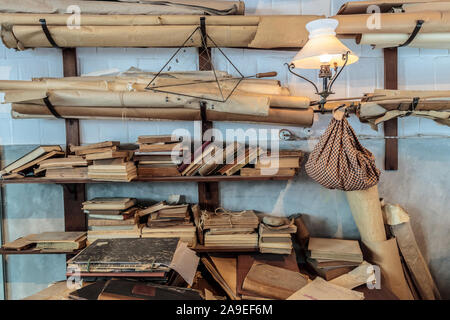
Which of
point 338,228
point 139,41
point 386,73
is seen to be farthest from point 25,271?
point 386,73

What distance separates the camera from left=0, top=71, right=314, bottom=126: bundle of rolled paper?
5.61 feet

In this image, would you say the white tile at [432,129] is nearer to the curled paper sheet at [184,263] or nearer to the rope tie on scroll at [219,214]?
the rope tie on scroll at [219,214]

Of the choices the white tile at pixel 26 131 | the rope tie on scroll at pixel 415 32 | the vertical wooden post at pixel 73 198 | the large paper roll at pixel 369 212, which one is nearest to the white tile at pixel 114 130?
the vertical wooden post at pixel 73 198

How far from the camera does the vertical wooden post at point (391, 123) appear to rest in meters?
1.98

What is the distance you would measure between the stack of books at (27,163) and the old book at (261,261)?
1.41 m

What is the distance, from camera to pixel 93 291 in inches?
50.8

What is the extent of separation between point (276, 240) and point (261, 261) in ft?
0.54

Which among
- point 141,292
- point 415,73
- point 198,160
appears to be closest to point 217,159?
point 198,160

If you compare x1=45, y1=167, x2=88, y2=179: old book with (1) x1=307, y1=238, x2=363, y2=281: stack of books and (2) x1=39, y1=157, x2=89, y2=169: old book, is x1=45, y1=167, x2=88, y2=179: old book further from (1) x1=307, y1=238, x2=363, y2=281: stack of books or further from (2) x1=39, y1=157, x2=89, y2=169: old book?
(1) x1=307, y1=238, x2=363, y2=281: stack of books

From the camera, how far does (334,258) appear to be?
1738mm

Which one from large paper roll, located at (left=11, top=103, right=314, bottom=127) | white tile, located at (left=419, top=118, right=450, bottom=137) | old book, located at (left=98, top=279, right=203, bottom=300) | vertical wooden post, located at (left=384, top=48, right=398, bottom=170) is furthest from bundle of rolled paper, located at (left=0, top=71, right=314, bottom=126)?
old book, located at (left=98, top=279, right=203, bottom=300)

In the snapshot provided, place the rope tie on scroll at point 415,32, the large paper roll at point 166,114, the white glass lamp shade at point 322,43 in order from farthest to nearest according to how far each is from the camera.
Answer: the large paper roll at point 166,114
the rope tie on scroll at point 415,32
the white glass lamp shade at point 322,43

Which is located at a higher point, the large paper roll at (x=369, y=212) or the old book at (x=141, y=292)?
the large paper roll at (x=369, y=212)

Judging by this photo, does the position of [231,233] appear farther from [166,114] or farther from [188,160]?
[166,114]
